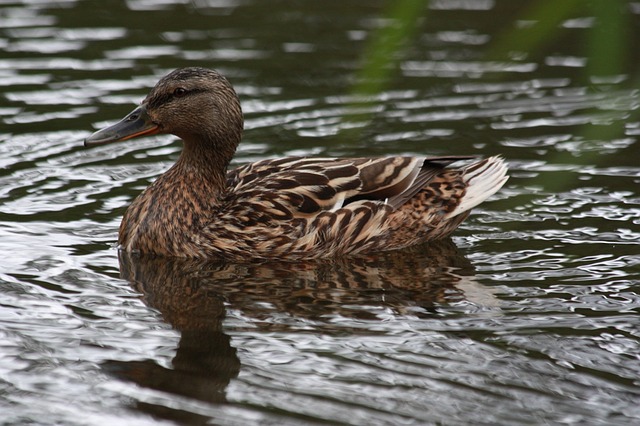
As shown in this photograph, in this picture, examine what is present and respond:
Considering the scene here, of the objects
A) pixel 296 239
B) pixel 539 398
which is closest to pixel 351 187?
pixel 296 239

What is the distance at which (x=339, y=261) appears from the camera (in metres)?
8.09

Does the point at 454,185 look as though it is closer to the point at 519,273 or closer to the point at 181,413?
the point at 519,273

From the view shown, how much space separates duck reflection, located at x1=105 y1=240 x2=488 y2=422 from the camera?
19.4 ft

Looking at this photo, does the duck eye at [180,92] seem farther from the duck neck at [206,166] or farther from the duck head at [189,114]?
the duck neck at [206,166]

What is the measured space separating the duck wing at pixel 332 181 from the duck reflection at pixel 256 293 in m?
0.47

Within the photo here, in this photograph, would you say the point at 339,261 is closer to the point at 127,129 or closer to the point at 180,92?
the point at 180,92

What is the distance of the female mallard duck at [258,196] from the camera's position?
7.96 metres

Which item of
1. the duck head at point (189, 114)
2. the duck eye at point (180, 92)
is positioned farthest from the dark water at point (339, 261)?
the duck eye at point (180, 92)

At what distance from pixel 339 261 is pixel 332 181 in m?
0.62

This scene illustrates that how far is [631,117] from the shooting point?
10.8 meters

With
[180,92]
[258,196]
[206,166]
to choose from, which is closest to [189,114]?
[180,92]

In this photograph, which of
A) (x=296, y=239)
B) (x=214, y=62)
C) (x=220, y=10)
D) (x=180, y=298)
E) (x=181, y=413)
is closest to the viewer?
(x=181, y=413)

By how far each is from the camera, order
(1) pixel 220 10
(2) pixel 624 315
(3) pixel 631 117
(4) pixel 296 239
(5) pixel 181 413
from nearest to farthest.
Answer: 1. (5) pixel 181 413
2. (2) pixel 624 315
3. (4) pixel 296 239
4. (3) pixel 631 117
5. (1) pixel 220 10

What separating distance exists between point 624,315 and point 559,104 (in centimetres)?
499
